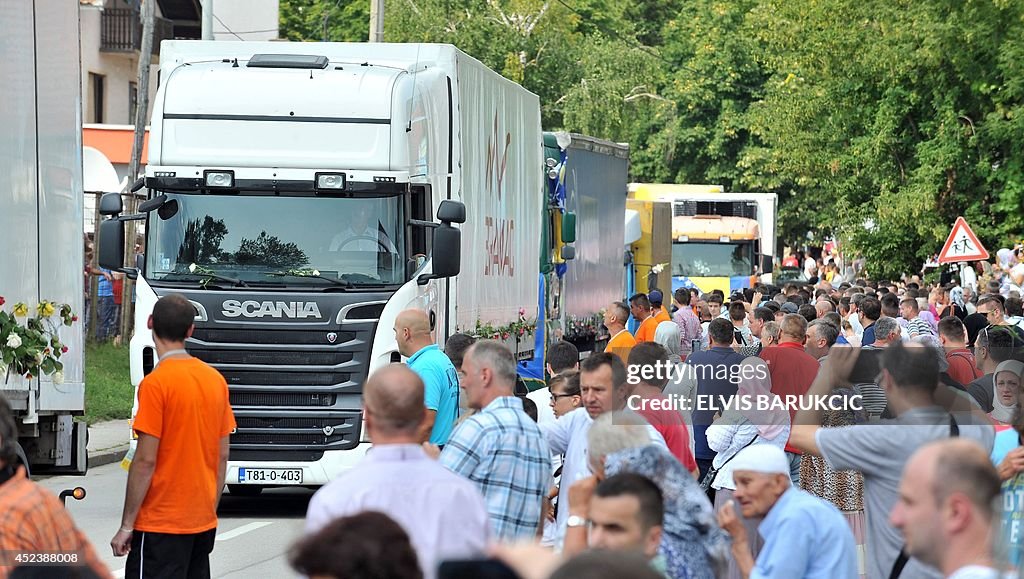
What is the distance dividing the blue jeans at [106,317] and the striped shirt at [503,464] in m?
22.8

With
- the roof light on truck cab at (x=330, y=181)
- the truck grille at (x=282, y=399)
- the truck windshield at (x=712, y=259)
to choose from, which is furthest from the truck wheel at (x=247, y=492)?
the truck windshield at (x=712, y=259)

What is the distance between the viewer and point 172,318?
774 centimetres

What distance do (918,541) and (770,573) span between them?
1470 millimetres

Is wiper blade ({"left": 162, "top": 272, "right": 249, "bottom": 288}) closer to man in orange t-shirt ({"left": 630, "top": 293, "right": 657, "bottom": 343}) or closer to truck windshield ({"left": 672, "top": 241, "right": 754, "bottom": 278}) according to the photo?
man in orange t-shirt ({"left": 630, "top": 293, "right": 657, "bottom": 343})

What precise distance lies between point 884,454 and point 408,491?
2196 millimetres

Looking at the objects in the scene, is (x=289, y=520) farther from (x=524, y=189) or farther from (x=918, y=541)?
(x=918, y=541)

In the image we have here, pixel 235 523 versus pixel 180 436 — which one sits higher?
pixel 180 436

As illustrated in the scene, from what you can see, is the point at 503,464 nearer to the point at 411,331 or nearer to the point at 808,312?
the point at 411,331

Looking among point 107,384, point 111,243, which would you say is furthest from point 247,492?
point 107,384

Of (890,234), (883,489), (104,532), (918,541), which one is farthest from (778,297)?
(918,541)

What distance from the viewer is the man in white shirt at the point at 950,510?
14.8 feet

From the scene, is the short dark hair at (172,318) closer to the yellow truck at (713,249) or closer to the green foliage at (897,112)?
the green foliage at (897,112)

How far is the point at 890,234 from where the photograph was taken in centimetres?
3597

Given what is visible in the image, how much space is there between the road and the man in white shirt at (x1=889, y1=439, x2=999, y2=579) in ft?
24.0
